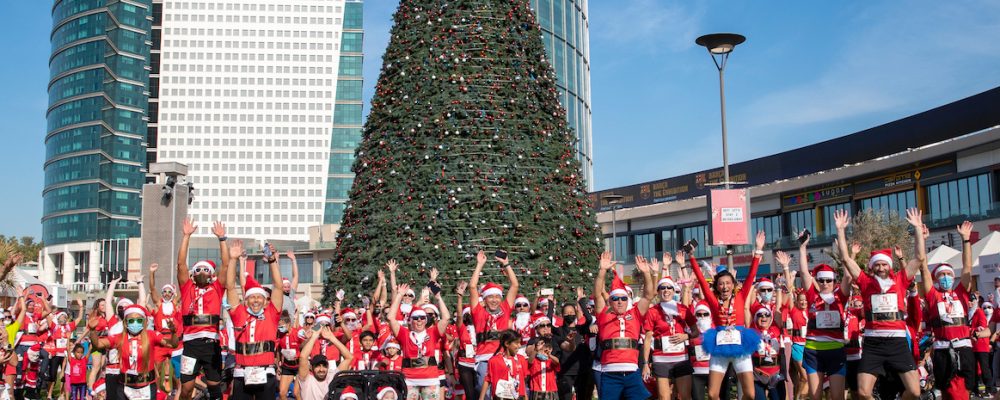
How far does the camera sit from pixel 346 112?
147 meters

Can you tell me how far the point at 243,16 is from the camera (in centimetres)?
14562

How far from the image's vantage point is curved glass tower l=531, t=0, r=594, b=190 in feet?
278

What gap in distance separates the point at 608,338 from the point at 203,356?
4578 millimetres

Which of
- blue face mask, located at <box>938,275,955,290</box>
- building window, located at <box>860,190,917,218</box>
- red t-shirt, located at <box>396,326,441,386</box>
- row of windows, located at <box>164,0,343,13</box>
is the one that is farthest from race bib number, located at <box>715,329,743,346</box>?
row of windows, located at <box>164,0,343,13</box>

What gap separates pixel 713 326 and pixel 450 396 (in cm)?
533

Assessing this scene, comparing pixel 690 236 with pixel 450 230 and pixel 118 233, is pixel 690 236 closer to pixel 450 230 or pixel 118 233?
pixel 450 230

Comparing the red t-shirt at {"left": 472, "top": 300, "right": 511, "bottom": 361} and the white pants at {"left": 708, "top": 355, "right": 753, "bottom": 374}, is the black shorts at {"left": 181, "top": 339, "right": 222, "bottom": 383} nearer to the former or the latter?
the red t-shirt at {"left": 472, "top": 300, "right": 511, "bottom": 361}

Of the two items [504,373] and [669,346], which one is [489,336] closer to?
[504,373]

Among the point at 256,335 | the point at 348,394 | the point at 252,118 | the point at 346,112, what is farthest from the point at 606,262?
the point at 252,118

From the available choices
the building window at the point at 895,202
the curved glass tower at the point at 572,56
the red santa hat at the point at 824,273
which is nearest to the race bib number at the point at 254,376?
the red santa hat at the point at 824,273

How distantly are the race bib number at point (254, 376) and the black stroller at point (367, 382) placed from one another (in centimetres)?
76

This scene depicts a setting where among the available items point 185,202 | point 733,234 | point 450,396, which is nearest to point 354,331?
point 450,396

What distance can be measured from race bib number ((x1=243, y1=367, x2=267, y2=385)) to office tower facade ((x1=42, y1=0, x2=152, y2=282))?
12570 cm

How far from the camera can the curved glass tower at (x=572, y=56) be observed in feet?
278
